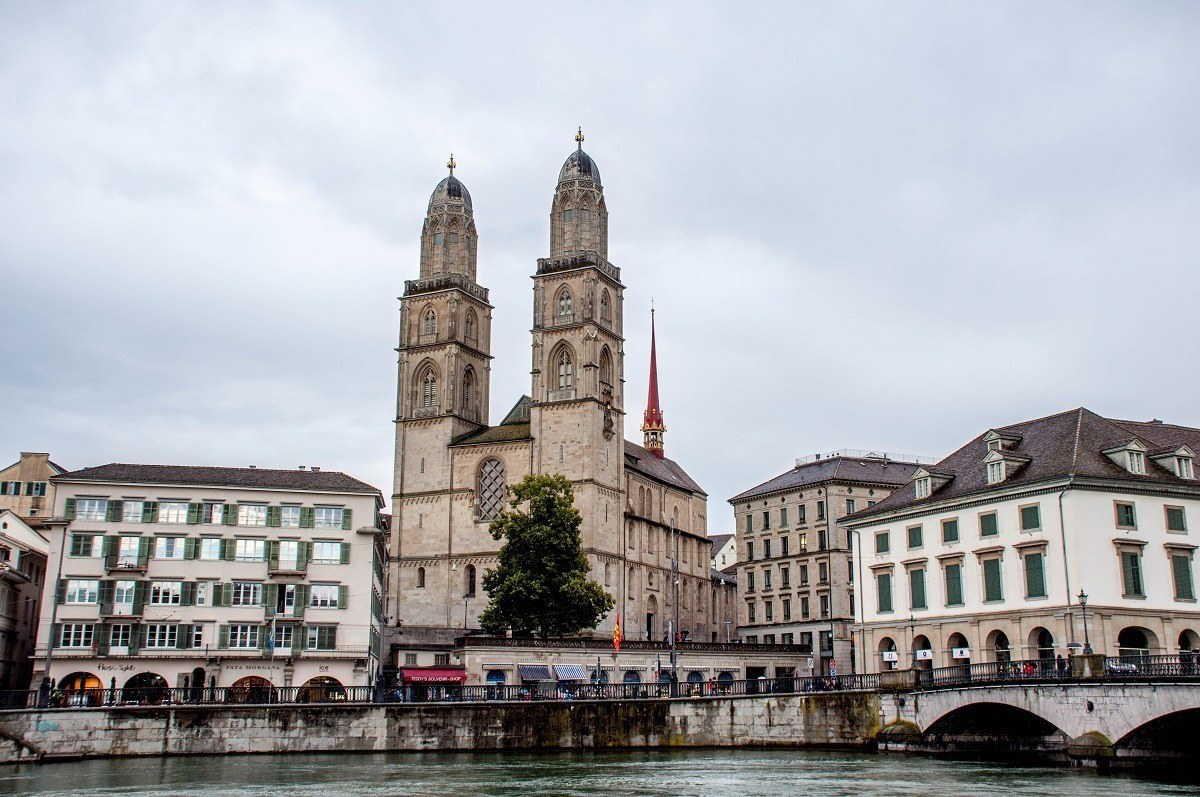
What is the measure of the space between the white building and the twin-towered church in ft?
113

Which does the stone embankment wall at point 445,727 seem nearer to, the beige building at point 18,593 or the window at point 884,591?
the window at point 884,591

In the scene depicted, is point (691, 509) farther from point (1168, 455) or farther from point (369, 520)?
point (1168, 455)

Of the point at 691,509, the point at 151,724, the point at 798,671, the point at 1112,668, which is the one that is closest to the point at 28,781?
the point at 151,724

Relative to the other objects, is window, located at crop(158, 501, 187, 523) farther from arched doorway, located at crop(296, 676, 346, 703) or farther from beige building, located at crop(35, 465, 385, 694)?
arched doorway, located at crop(296, 676, 346, 703)

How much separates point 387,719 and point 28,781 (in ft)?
53.0

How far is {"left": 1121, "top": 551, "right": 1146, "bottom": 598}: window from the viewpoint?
57.4 m

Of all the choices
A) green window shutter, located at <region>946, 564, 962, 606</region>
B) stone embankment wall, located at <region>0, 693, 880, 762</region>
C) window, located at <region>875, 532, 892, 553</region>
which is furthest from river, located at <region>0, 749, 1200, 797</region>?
window, located at <region>875, 532, 892, 553</region>

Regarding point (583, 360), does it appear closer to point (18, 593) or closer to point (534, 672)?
point (534, 672)

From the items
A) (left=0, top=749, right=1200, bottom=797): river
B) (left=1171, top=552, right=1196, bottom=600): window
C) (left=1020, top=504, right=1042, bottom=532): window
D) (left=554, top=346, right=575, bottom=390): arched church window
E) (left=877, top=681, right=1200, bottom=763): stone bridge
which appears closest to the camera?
(left=0, top=749, right=1200, bottom=797): river

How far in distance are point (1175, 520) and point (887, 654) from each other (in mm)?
16301

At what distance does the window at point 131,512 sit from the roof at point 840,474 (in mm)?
54337

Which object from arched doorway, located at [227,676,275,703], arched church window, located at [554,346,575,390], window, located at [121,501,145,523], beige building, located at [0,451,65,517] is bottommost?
arched doorway, located at [227,676,275,703]

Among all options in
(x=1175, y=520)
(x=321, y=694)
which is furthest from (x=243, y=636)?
(x=1175, y=520)

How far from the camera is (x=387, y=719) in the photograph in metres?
57.5
